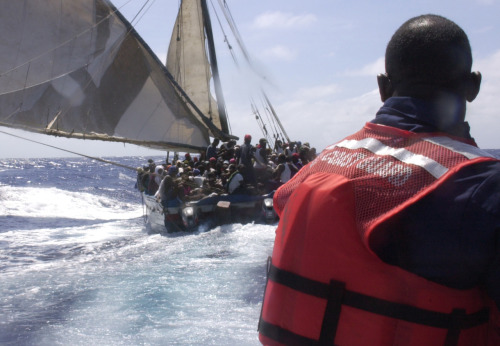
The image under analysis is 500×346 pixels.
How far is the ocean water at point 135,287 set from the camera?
6566 millimetres

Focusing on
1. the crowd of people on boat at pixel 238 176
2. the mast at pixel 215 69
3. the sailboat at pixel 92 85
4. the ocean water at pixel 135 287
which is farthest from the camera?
the mast at pixel 215 69

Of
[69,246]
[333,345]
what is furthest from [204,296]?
[69,246]

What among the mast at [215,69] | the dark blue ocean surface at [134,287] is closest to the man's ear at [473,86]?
the dark blue ocean surface at [134,287]

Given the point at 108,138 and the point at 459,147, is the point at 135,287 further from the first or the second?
the point at 108,138

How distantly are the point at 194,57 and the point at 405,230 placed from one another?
22.7 m

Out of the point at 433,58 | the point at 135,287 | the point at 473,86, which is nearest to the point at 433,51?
the point at 433,58

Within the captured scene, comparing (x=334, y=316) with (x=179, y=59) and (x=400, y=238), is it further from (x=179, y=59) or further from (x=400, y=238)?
(x=179, y=59)

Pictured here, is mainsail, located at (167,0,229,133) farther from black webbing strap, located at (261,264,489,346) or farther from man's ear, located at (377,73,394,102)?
black webbing strap, located at (261,264,489,346)

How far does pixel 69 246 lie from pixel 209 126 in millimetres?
7496

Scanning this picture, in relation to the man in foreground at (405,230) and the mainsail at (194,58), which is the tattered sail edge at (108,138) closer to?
the mainsail at (194,58)

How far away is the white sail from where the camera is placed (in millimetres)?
23078

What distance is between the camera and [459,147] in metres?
1.47

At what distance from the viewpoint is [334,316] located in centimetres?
149

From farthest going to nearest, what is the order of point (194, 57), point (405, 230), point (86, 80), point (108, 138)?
1. point (194, 57)
2. point (86, 80)
3. point (108, 138)
4. point (405, 230)
